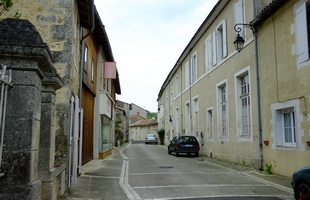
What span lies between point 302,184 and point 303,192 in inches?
5.7

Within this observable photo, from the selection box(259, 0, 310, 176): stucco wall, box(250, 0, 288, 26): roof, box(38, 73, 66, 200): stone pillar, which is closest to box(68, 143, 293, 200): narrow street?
box(259, 0, 310, 176): stucco wall

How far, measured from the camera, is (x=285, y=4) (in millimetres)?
10148

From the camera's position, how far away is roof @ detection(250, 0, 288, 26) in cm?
1021

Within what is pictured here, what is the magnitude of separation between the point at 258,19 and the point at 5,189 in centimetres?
1094

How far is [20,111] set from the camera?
3.25 metres

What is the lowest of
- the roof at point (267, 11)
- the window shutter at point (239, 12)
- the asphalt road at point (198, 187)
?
the asphalt road at point (198, 187)

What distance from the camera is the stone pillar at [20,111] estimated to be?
3186mm

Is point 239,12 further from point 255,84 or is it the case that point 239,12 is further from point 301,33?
point 301,33

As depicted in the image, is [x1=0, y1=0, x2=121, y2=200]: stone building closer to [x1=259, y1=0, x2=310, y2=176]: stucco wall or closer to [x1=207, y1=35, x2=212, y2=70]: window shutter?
[x1=259, y1=0, x2=310, y2=176]: stucco wall

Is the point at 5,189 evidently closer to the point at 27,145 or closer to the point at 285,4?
the point at 27,145

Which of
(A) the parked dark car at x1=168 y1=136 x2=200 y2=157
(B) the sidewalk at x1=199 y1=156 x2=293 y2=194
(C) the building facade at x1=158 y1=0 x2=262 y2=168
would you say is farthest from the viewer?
(A) the parked dark car at x1=168 y1=136 x2=200 y2=157

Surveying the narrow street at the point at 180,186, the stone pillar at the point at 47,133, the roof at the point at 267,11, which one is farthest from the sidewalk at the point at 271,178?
the stone pillar at the point at 47,133

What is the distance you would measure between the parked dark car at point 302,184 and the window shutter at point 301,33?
4410 millimetres

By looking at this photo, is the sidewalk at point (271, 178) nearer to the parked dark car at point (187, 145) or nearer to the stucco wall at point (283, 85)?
the stucco wall at point (283, 85)
